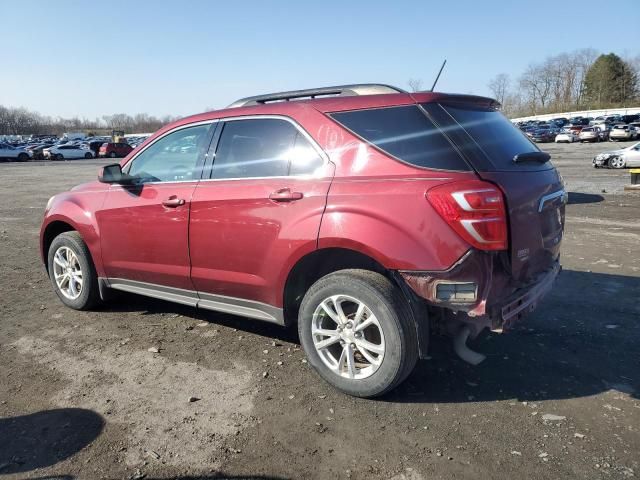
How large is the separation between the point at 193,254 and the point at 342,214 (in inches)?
56.1

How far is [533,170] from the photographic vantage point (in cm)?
336

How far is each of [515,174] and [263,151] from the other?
176cm

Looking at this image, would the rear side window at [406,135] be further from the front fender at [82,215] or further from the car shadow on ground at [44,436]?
the front fender at [82,215]

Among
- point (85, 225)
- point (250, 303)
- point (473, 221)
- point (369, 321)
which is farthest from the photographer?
point (85, 225)

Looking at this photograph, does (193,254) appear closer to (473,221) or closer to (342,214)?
(342,214)

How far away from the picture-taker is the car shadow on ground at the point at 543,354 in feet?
10.9

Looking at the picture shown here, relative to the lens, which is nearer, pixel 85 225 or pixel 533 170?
pixel 533 170

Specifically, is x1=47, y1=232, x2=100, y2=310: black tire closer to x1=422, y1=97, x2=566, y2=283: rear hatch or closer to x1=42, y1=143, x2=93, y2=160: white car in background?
x1=422, y1=97, x2=566, y2=283: rear hatch

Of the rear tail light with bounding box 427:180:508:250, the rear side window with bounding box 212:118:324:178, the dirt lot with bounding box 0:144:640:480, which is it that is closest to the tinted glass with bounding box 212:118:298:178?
the rear side window with bounding box 212:118:324:178

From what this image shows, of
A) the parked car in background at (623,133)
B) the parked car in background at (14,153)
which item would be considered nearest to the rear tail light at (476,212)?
the parked car in background at (623,133)

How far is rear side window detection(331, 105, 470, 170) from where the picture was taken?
3018 mm

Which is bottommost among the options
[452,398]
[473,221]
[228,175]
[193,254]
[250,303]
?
[452,398]

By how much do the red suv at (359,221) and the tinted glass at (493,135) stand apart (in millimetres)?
14

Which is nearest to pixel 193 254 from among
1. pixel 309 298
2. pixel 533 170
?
pixel 309 298
